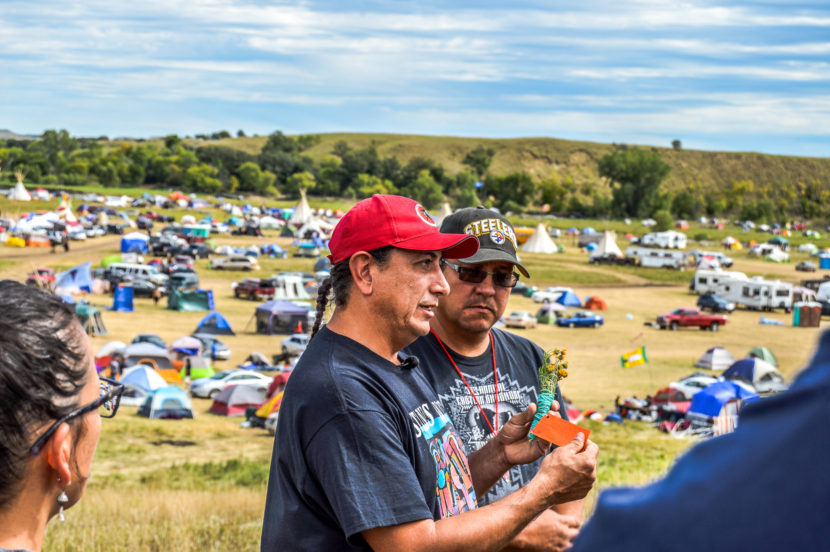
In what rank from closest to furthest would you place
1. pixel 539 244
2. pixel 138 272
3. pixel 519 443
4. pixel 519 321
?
pixel 519 443 < pixel 519 321 < pixel 138 272 < pixel 539 244

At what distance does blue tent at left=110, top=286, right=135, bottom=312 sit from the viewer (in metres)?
30.7

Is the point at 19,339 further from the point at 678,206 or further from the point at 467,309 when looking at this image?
the point at 678,206

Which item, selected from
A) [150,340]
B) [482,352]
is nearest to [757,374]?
[150,340]

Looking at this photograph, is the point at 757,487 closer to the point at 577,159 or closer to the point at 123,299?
the point at 123,299

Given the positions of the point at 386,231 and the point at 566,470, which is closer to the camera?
the point at 566,470

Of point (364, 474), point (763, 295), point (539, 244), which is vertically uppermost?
point (364, 474)

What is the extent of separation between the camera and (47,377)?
1.55m

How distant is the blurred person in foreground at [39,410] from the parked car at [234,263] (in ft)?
135

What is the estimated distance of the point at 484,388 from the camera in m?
3.14

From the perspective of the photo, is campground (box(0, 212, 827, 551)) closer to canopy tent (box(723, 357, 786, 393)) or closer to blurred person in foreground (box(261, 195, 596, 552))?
blurred person in foreground (box(261, 195, 596, 552))

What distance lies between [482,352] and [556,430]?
888mm

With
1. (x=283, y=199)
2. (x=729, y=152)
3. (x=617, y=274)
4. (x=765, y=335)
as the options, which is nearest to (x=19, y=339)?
(x=765, y=335)

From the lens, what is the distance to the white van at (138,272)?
3472 centimetres

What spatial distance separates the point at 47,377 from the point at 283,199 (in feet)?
341
